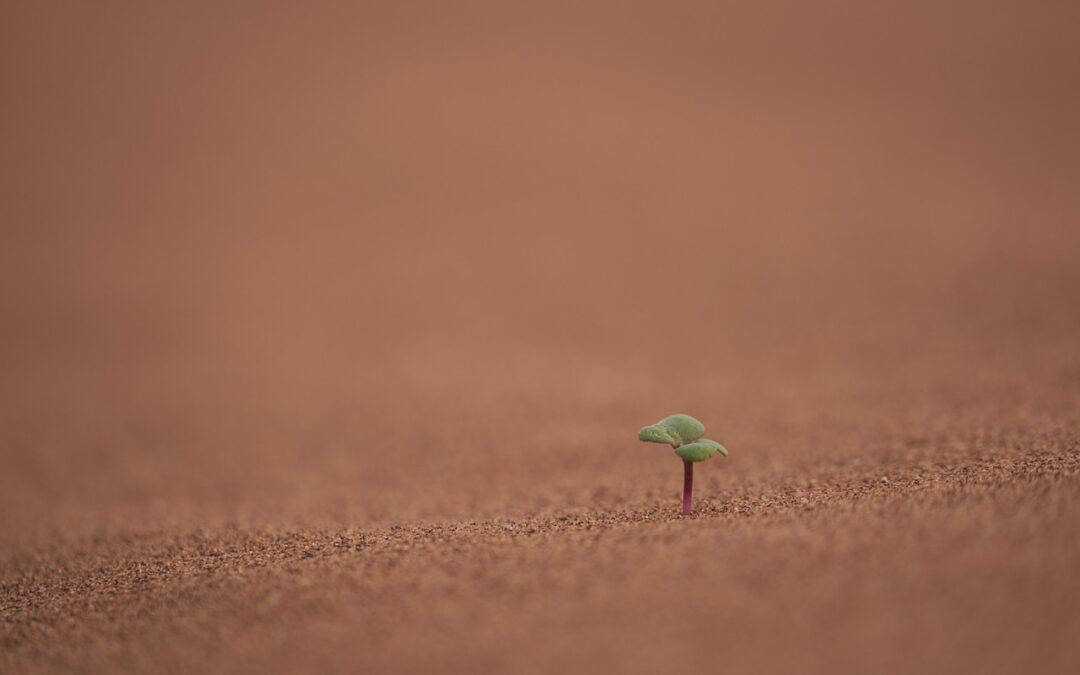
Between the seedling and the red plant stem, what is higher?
the seedling

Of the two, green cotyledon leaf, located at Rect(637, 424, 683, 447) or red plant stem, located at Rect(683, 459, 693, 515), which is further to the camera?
red plant stem, located at Rect(683, 459, 693, 515)

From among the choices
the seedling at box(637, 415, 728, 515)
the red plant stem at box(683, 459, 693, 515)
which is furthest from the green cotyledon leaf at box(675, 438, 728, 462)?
the red plant stem at box(683, 459, 693, 515)

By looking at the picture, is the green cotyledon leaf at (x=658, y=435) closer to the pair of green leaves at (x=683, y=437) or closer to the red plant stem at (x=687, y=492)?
the pair of green leaves at (x=683, y=437)

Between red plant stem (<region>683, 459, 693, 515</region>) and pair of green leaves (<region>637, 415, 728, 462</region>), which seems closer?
pair of green leaves (<region>637, 415, 728, 462</region>)

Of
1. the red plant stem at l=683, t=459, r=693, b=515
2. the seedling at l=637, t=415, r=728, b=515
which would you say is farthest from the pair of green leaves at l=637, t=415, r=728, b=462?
the red plant stem at l=683, t=459, r=693, b=515

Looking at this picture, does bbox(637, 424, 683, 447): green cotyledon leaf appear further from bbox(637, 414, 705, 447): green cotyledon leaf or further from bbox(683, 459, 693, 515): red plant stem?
bbox(683, 459, 693, 515): red plant stem

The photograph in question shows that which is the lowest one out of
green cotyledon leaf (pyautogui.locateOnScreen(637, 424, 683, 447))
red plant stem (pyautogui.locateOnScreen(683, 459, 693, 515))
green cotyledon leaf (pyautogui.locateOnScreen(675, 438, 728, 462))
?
red plant stem (pyautogui.locateOnScreen(683, 459, 693, 515))

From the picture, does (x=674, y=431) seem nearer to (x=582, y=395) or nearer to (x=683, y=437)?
(x=683, y=437)

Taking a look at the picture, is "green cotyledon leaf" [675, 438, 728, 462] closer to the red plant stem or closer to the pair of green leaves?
the pair of green leaves

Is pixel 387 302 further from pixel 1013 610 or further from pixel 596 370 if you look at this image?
pixel 1013 610
